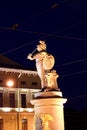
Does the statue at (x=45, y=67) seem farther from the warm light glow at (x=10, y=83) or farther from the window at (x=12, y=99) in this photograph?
the window at (x=12, y=99)

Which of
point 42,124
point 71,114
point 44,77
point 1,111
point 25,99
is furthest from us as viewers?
point 71,114

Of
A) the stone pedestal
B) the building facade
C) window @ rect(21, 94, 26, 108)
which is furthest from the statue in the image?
window @ rect(21, 94, 26, 108)

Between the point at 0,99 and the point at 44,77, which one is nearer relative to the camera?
the point at 44,77

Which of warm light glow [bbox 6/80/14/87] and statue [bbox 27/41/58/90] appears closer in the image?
statue [bbox 27/41/58/90]

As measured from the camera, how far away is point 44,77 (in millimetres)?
17859

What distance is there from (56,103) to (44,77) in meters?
1.41

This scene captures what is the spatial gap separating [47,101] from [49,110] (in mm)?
383

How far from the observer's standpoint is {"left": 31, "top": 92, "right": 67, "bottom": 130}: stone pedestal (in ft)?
55.3

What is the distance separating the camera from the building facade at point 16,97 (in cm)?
4769

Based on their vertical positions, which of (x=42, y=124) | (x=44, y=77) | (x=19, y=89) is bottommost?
(x=42, y=124)

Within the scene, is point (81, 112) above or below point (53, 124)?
above

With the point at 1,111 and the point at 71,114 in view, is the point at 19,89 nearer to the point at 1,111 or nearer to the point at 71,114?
the point at 1,111

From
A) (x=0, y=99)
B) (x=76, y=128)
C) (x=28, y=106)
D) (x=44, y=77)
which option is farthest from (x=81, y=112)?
(x=44, y=77)

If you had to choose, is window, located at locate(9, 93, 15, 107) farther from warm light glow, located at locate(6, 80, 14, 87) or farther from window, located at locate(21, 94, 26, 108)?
window, located at locate(21, 94, 26, 108)
